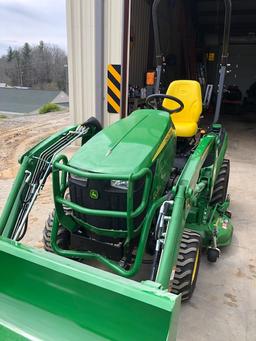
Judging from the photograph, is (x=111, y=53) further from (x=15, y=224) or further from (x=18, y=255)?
(x=18, y=255)

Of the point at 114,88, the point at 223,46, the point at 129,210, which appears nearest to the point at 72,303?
the point at 129,210

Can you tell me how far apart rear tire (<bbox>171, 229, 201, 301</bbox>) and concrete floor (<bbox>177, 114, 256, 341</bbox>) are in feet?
0.51

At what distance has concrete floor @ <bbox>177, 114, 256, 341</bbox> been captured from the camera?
197cm

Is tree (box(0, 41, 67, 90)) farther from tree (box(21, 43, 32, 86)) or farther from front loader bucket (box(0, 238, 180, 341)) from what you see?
front loader bucket (box(0, 238, 180, 341))

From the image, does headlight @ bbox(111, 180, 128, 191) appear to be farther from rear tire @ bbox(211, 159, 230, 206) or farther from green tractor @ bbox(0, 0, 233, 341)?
rear tire @ bbox(211, 159, 230, 206)

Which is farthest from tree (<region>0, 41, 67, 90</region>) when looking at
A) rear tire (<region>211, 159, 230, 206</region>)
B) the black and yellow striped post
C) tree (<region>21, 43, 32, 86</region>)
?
rear tire (<region>211, 159, 230, 206</region>)

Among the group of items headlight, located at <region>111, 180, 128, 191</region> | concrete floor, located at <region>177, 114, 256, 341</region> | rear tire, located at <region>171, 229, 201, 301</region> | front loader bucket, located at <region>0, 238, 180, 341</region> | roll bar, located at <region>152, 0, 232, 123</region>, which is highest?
roll bar, located at <region>152, 0, 232, 123</region>

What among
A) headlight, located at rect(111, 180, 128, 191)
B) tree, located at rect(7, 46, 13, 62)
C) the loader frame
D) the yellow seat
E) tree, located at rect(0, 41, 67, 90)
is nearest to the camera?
the loader frame

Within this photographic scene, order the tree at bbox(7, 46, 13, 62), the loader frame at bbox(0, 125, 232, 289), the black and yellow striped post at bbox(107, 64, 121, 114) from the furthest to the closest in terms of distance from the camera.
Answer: the tree at bbox(7, 46, 13, 62) → the black and yellow striped post at bbox(107, 64, 121, 114) → the loader frame at bbox(0, 125, 232, 289)

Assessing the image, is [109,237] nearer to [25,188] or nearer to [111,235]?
[111,235]

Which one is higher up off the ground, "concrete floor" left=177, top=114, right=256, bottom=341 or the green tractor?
the green tractor

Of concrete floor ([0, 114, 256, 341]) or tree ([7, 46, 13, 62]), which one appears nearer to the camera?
concrete floor ([0, 114, 256, 341])

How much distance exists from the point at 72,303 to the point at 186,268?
81 centimetres

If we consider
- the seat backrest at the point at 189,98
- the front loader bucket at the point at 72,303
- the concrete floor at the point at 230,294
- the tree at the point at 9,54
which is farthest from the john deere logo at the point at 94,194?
the tree at the point at 9,54
